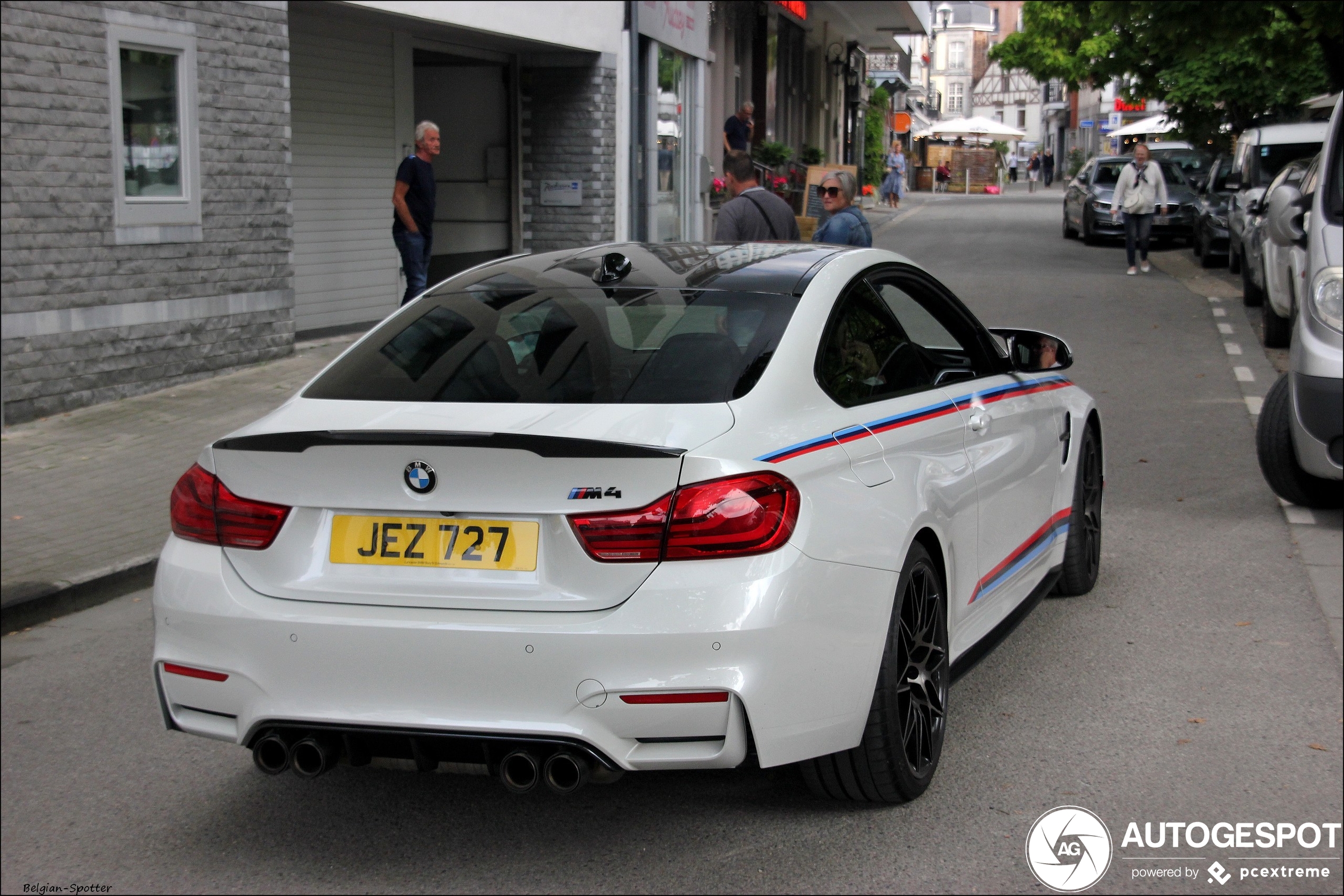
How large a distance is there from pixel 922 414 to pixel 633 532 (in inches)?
52.5

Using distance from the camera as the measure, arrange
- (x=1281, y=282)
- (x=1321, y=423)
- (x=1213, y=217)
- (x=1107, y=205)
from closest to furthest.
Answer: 1. (x=1321, y=423)
2. (x=1281, y=282)
3. (x=1213, y=217)
4. (x=1107, y=205)

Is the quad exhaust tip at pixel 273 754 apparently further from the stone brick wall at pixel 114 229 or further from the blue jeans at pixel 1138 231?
the blue jeans at pixel 1138 231

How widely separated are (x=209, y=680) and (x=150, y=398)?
8.37 metres

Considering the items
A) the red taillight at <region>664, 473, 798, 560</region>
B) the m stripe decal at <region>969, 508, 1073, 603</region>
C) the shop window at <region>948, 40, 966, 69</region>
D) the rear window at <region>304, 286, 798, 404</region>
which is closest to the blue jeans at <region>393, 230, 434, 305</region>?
the m stripe decal at <region>969, 508, 1073, 603</region>

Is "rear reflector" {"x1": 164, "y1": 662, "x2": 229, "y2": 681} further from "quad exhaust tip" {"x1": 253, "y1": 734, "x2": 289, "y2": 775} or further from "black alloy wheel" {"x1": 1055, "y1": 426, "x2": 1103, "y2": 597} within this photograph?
"black alloy wheel" {"x1": 1055, "y1": 426, "x2": 1103, "y2": 597}

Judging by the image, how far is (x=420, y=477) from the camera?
3479mm

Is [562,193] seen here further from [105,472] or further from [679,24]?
[105,472]

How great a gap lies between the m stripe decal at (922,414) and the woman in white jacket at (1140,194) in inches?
610

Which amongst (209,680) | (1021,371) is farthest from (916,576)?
(209,680)

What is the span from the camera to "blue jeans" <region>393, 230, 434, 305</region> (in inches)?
531

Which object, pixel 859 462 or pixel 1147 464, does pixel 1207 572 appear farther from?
pixel 859 462

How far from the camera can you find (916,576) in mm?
4066

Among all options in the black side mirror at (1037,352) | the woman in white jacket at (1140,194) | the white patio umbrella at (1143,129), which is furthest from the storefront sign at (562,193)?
the white patio umbrella at (1143,129)

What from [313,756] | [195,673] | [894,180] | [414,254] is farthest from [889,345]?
[894,180]
